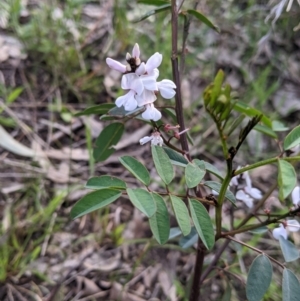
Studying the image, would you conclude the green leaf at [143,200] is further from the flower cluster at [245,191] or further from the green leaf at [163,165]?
the flower cluster at [245,191]

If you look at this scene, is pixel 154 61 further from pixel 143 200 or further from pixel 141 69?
pixel 143 200

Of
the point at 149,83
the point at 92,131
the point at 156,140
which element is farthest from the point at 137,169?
the point at 92,131

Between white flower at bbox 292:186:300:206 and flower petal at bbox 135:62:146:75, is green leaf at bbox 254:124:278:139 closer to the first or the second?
white flower at bbox 292:186:300:206

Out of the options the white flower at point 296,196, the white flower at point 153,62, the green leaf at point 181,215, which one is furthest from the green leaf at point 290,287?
the white flower at point 153,62

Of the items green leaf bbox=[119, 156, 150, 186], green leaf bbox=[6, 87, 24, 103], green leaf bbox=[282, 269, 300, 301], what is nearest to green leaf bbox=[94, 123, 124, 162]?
green leaf bbox=[119, 156, 150, 186]

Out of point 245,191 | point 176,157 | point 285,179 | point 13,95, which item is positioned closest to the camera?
point 285,179

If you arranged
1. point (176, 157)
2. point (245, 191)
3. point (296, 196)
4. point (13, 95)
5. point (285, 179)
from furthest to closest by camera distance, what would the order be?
point (13, 95)
point (245, 191)
point (296, 196)
point (176, 157)
point (285, 179)
